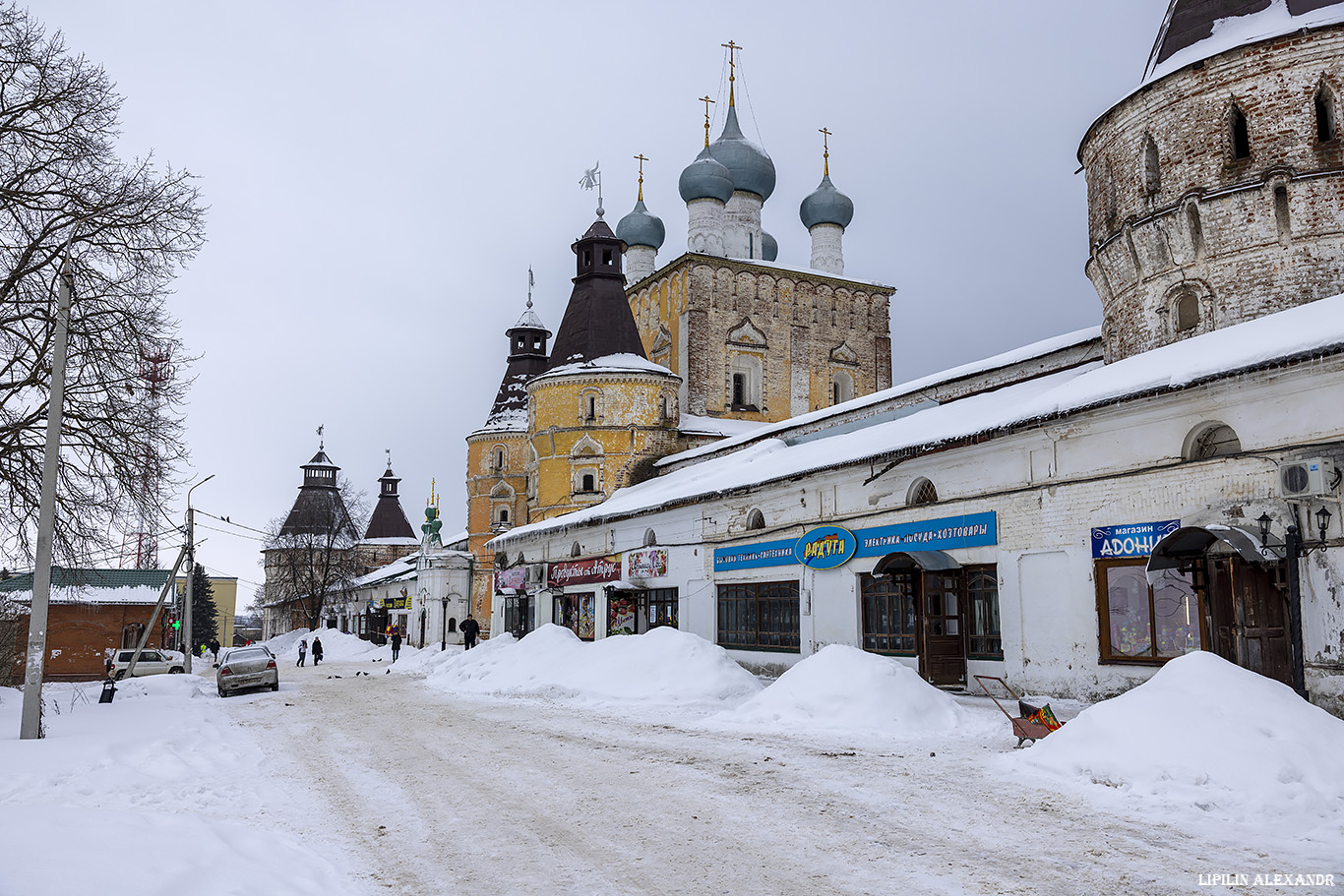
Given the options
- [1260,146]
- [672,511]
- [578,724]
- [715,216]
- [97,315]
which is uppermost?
[715,216]

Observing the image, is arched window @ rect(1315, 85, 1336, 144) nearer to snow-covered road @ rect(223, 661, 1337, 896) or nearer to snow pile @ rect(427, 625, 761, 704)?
snow-covered road @ rect(223, 661, 1337, 896)

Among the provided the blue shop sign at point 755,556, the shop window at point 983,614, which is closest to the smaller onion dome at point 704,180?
the blue shop sign at point 755,556

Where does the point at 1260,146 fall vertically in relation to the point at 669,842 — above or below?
above

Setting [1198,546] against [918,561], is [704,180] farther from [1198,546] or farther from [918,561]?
[1198,546]

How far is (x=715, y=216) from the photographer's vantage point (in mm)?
47781

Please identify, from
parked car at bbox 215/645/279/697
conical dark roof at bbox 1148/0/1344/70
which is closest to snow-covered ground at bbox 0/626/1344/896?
parked car at bbox 215/645/279/697

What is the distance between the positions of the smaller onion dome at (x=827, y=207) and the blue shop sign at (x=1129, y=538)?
3905 centimetres

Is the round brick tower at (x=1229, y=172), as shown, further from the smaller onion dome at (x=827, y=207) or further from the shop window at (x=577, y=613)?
the smaller onion dome at (x=827, y=207)

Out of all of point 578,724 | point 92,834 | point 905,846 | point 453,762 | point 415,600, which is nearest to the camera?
point 92,834

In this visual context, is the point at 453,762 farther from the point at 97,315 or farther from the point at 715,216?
the point at 715,216

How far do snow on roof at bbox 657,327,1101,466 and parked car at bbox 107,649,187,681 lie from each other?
19052 millimetres

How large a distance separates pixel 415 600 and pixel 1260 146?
143ft

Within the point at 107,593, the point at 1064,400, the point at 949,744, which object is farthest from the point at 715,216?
the point at 949,744

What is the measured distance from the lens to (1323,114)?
57.2 ft
